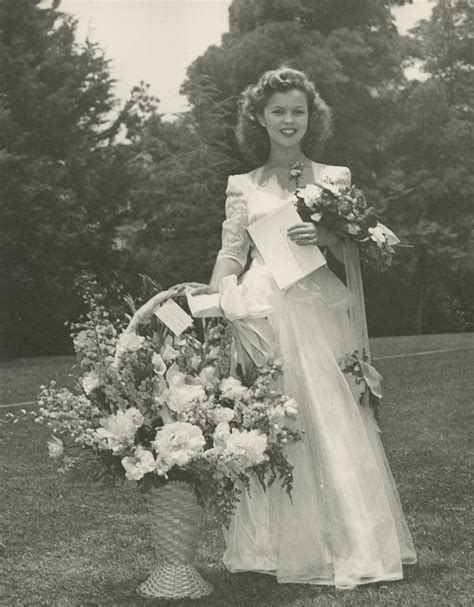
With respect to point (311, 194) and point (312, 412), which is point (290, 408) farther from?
point (311, 194)

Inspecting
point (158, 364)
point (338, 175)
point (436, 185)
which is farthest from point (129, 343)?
point (436, 185)

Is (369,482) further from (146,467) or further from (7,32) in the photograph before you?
(7,32)

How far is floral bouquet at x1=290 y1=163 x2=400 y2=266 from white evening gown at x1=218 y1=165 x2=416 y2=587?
0.24m

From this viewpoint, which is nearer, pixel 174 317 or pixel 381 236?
pixel 174 317

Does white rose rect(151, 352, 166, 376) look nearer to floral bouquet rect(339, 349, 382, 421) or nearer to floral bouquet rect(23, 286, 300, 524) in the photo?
floral bouquet rect(23, 286, 300, 524)

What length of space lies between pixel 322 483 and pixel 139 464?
868 millimetres

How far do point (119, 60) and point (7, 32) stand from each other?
2775 mm

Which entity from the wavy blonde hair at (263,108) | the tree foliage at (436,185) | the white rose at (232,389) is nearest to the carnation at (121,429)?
the white rose at (232,389)

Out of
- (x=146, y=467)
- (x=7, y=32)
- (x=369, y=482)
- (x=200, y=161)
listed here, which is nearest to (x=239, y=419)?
(x=146, y=467)

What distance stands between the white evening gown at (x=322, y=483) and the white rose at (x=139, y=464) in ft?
2.27

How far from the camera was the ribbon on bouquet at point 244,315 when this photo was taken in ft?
12.2

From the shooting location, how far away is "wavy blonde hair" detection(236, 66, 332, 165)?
13.6ft

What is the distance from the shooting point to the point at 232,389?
357cm

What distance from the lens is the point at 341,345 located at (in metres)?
3.97
